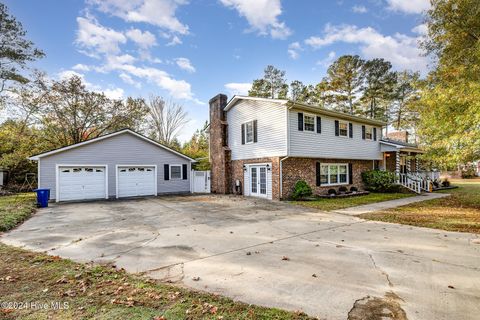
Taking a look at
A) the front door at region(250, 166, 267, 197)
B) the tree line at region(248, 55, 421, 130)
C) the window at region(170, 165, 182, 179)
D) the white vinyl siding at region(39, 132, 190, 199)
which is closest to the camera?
the white vinyl siding at region(39, 132, 190, 199)

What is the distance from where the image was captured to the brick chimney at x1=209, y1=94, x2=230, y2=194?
17703 mm

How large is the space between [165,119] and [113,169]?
17869mm

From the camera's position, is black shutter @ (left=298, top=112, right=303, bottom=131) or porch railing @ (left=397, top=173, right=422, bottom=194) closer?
black shutter @ (left=298, top=112, right=303, bottom=131)

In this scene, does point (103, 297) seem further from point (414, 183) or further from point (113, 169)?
point (414, 183)

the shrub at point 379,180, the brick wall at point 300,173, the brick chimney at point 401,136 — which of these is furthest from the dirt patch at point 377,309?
the brick chimney at point 401,136

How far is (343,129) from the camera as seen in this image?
16.3 m

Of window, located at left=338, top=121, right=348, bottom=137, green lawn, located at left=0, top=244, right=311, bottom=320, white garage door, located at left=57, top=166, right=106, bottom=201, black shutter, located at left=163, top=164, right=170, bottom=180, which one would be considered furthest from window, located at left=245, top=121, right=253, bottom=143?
green lawn, located at left=0, top=244, right=311, bottom=320

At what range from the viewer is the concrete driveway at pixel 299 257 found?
125 inches

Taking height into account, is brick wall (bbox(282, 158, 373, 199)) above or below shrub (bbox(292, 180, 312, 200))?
above

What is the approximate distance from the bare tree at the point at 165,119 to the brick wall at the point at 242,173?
1774cm

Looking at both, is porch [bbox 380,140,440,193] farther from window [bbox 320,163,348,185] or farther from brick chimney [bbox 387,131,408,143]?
brick chimney [bbox 387,131,408,143]

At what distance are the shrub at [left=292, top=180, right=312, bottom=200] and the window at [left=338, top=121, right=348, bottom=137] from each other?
15.9ft

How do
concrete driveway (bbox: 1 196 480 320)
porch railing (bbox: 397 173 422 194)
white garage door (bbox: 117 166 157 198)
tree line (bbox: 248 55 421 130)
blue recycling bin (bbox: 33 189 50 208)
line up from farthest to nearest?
1. tree line (bbox: 248 55 421 130)
2. porch railing (bbox: 397 173 422 194)
3. white garage door (bbox: 117 166 157 198)
4. blue recycling bin (bbox: 33 189 50 208)
5. concrete driveway (bbox: 1 196 480 320)

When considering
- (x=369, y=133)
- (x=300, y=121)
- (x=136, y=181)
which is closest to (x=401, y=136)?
(x=369, y=133)
